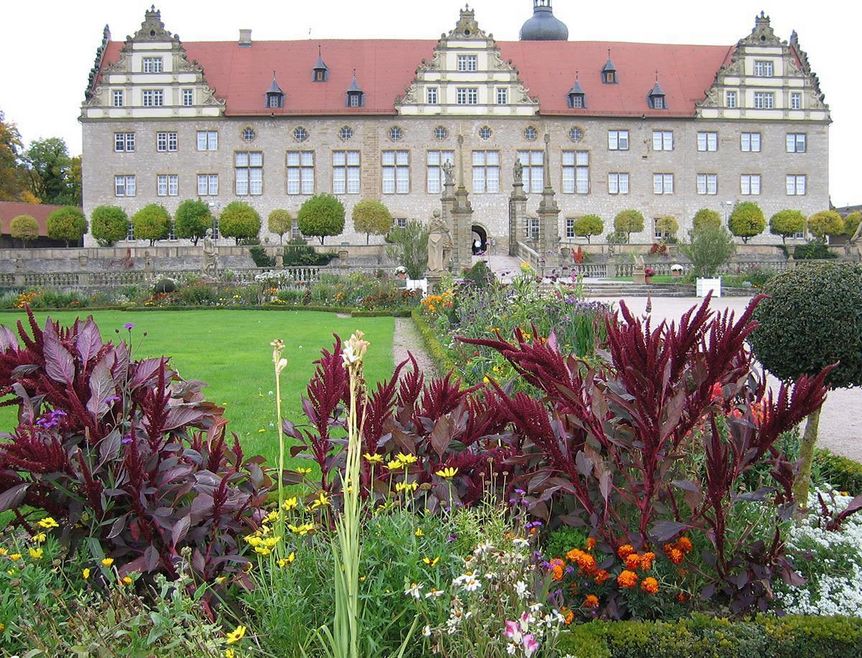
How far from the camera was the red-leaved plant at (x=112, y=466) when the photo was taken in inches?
113

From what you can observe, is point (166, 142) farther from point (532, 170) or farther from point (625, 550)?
point (625, 550)

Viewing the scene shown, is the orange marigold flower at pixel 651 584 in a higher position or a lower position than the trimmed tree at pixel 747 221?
lower

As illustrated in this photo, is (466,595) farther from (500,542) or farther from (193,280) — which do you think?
(193,280)

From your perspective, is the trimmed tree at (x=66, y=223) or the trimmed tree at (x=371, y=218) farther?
the trimmed tree at (x=66, y=223)

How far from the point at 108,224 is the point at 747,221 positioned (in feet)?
107

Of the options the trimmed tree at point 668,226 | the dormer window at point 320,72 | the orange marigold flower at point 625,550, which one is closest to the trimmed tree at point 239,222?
the dormer window at point 320,72

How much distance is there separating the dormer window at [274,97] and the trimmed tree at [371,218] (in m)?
7.47

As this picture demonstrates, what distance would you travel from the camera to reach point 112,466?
9.88 ft

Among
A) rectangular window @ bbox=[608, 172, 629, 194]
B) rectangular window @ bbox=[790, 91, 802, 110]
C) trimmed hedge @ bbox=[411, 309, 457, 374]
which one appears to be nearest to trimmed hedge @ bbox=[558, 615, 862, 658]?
trimmed hedge @ bbox=[411, 309, 457, 374]

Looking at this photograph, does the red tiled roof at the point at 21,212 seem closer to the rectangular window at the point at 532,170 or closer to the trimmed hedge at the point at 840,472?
the rectangular window at the point at 532,170

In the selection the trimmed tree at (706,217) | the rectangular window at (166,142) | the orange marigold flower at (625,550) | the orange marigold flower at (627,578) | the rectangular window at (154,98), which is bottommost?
the orange marigold flower at (627,578)

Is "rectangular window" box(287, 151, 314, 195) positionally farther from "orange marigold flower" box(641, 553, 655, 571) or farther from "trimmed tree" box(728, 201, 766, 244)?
"orange marigold flower" box(641, 553, 655, 571)

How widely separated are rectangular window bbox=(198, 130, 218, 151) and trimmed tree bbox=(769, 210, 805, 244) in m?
30.2

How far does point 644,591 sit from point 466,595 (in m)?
0.85
